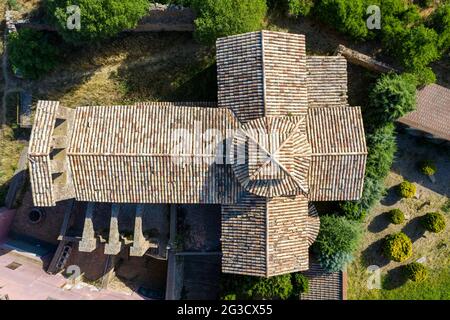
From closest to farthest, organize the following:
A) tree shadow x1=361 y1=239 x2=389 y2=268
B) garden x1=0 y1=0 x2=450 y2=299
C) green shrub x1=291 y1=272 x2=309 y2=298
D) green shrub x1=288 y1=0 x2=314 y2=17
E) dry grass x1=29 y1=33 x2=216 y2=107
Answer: garden x1=0 y1=0 x2=450 y2=299 → green shrub x1=288 y1=0 x2=314 y2=17 → green shrub x1=291 y1=272 x2=309 y2=298 → dry grass x1=29 y1=33 x2=216 y2=107 → tree shadow x1=361 y1=239 x2=389 y2=268

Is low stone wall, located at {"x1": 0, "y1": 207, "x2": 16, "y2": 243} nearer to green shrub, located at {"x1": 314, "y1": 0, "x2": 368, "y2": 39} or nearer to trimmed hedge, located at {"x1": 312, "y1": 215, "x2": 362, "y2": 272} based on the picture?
trimmed hedge, located at {"x1": 312, "y1": 215, "x2": 362, "y2": 272}

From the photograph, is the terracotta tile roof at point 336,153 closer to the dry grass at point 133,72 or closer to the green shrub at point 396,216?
the green shrub at point 396,216

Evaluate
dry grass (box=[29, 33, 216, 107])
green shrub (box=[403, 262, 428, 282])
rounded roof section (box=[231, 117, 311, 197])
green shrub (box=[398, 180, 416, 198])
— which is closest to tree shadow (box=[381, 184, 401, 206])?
green shrub (box=[398, 180, 416, 198])

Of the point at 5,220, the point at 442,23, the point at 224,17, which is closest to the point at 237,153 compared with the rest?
the point at 224,17

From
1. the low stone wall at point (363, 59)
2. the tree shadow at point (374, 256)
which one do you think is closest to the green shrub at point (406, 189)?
the tree shadow at point (374, 256)

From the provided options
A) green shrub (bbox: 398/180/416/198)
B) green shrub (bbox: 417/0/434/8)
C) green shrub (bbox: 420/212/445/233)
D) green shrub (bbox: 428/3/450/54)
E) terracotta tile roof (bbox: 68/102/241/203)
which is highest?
green shrub (bbox: 417/0/434/8)

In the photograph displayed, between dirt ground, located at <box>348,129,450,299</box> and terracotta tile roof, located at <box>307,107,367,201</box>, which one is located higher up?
terracotta tile roof, located at <box>307,107,367,201</box>

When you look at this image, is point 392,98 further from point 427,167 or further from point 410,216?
point 410,216
